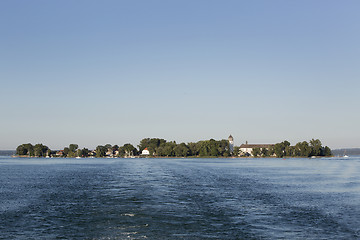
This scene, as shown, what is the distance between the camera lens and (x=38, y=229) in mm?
21281

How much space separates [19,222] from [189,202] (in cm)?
1484

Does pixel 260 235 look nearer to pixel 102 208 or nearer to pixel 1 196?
pixel 102 208

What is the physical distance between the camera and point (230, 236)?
19469 mm

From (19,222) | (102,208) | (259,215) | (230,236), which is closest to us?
(230,236)

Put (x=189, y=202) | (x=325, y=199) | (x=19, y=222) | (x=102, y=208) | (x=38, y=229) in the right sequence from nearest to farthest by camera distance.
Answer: (x=38, y=229) → (x=19, y=222) → (x=102, y=208) → (x=189, y=202) → (x=325, y=199)

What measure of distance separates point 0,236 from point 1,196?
1970cm

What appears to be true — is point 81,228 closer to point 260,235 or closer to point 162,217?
point 162,217

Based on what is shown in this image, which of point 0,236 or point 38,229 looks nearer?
point 0,236

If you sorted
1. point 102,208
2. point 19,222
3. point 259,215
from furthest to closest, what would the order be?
1. point 102,208
2. point 259,215
3. point 19,222

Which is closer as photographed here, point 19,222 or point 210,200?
point 19,222

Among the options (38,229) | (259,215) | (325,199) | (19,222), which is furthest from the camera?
(325,199)

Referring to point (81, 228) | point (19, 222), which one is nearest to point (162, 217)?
point (81, 228)

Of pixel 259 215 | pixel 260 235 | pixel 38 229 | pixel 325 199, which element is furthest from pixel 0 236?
pixel 325 199

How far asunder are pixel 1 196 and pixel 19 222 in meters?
16.0
